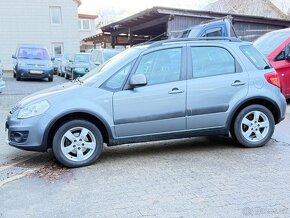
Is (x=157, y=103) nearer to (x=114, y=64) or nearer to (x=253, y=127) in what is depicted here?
(x=114, y=64)

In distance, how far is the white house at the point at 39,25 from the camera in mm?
33312

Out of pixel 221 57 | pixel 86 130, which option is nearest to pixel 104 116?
pixel 86 130

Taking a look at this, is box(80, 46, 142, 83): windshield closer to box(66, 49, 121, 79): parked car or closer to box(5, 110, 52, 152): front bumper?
box(5, 110, 52, 152): front bumper

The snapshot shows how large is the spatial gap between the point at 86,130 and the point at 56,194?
1.21 meters

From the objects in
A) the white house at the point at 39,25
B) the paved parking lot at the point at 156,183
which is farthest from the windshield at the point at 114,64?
the white house at the point at 39,25

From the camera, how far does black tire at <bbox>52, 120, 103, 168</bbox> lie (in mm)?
5496

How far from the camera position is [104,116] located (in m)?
5.60

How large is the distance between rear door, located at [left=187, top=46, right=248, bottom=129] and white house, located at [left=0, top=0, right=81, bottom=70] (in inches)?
1191

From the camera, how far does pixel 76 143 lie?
5578 millimetres

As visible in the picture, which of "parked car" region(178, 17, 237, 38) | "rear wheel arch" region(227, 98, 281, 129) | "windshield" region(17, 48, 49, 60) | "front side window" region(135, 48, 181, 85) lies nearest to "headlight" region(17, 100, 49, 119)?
"front side window" region(135, 48, 181, 85)

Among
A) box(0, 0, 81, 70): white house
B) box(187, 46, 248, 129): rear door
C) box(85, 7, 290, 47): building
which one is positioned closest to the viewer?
box(187, 46, 248, 129): rear door

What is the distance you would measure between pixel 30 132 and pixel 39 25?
30.8 metres

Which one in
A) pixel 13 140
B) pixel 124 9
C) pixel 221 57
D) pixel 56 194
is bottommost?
pixel 56 194

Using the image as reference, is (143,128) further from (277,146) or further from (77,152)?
(277,146)
